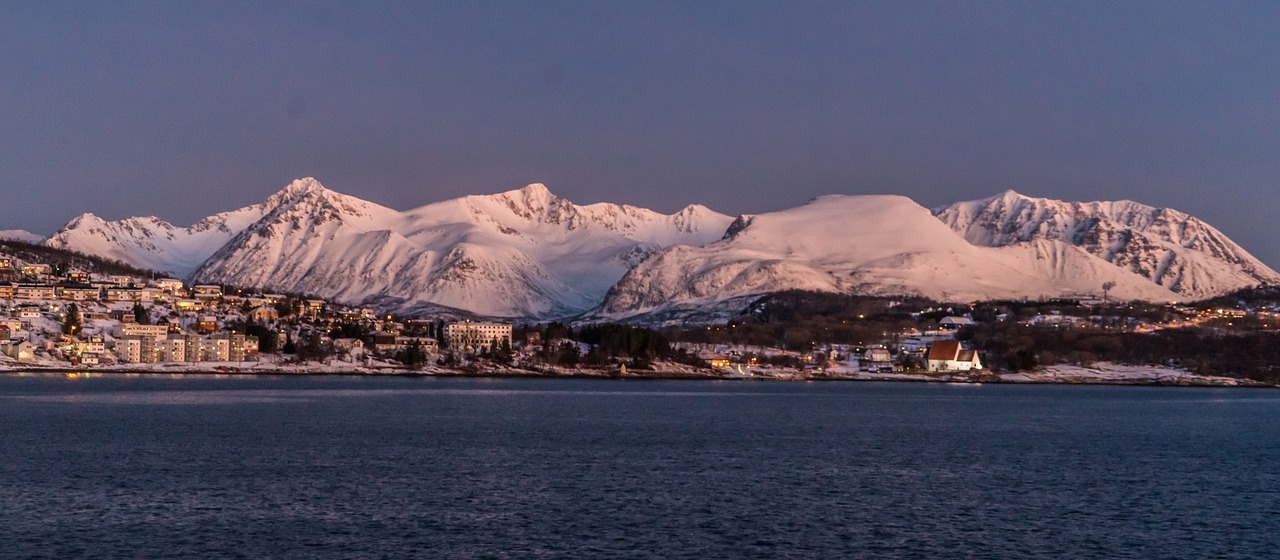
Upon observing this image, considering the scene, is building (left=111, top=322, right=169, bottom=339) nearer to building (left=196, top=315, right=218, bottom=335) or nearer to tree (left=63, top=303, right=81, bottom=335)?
tree (left=63, top=303, right=81, bottom=335)

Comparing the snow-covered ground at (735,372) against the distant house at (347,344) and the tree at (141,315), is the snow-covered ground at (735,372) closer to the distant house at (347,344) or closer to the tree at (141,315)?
the distant house at (347,344)

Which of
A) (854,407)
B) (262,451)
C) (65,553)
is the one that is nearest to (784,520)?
(65,553)

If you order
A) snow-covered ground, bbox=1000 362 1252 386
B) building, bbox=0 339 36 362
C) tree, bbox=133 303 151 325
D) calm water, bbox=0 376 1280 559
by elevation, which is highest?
tree, bbox=133 303 151 325

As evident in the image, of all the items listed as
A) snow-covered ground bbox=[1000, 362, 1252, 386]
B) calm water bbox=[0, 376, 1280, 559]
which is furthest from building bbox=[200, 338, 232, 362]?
snow-covered ground bbox=[1000, 362, 1252, 386]

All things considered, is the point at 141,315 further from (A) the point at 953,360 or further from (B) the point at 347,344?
(A) the point at 953,360

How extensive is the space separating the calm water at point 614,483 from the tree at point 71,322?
256 feet

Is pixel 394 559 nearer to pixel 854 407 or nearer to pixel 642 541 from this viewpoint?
pixel 642 541

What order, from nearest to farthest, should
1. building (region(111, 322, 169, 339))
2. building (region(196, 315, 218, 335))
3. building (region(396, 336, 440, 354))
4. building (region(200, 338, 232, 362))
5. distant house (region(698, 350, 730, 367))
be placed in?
building (region(200, 338, 232, 362)) < building (region(111, 322, 169, 339)) < building (region(196, 315, 218, 335)) < building (region(396, 336, 440, 354)) < distant house (region(698, 350, 730, 367))

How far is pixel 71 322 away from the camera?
172 m

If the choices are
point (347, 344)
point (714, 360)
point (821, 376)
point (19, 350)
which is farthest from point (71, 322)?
point (821, 376)

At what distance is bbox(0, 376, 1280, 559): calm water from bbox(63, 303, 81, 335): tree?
78.2 metres

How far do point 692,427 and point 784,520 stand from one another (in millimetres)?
38107

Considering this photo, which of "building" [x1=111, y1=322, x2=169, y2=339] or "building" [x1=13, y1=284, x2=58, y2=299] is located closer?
"building" [x1=111, y1=322, x2=169, y2=339]

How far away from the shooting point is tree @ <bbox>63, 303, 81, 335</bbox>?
6698 inches
